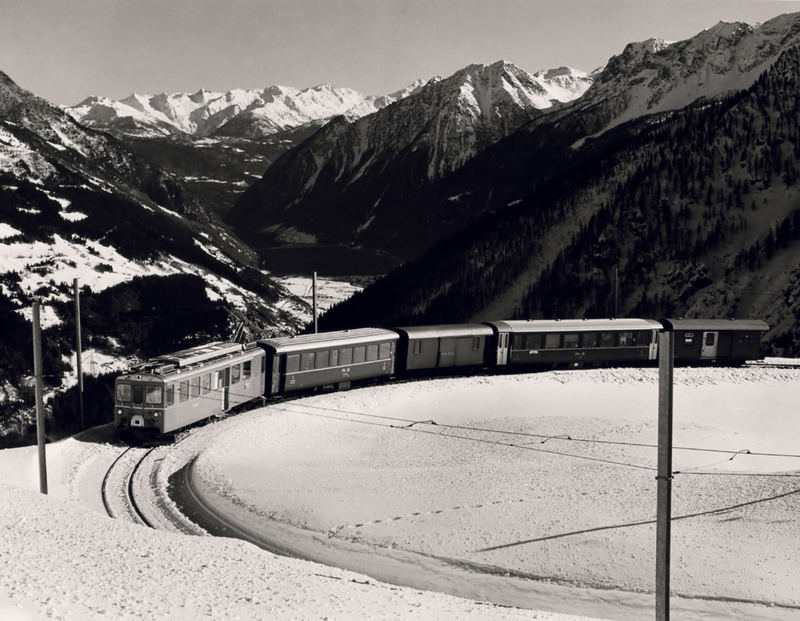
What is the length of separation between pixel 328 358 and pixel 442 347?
8.96 m

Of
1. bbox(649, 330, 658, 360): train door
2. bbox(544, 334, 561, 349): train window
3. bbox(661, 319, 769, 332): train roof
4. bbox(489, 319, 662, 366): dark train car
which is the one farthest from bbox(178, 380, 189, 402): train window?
bbox(661, 319, 769, 332): train roof

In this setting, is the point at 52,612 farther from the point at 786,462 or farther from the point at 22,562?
the point at 786,462

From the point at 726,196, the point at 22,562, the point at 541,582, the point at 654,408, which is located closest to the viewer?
the point at 22,562

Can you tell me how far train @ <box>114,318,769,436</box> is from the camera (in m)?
35.8

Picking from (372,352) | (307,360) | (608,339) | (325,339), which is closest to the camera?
(307,360)

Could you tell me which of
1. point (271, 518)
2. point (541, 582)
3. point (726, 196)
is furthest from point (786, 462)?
point (726, 196)

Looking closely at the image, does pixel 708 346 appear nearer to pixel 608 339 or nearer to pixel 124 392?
pixel 608 339

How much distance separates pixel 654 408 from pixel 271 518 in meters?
26.3

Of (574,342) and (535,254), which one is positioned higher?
(535,254)

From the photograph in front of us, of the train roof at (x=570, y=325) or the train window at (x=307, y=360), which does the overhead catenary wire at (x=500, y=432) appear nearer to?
the train window at (x=307, y=360)

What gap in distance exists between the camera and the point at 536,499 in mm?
29594

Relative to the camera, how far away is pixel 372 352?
4712 cm

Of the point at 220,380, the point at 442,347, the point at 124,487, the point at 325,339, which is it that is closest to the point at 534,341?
the point at 442,347

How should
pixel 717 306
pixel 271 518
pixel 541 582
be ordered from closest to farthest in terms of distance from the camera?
pixel 541 582, pixel 271 518, pixel 717 306
